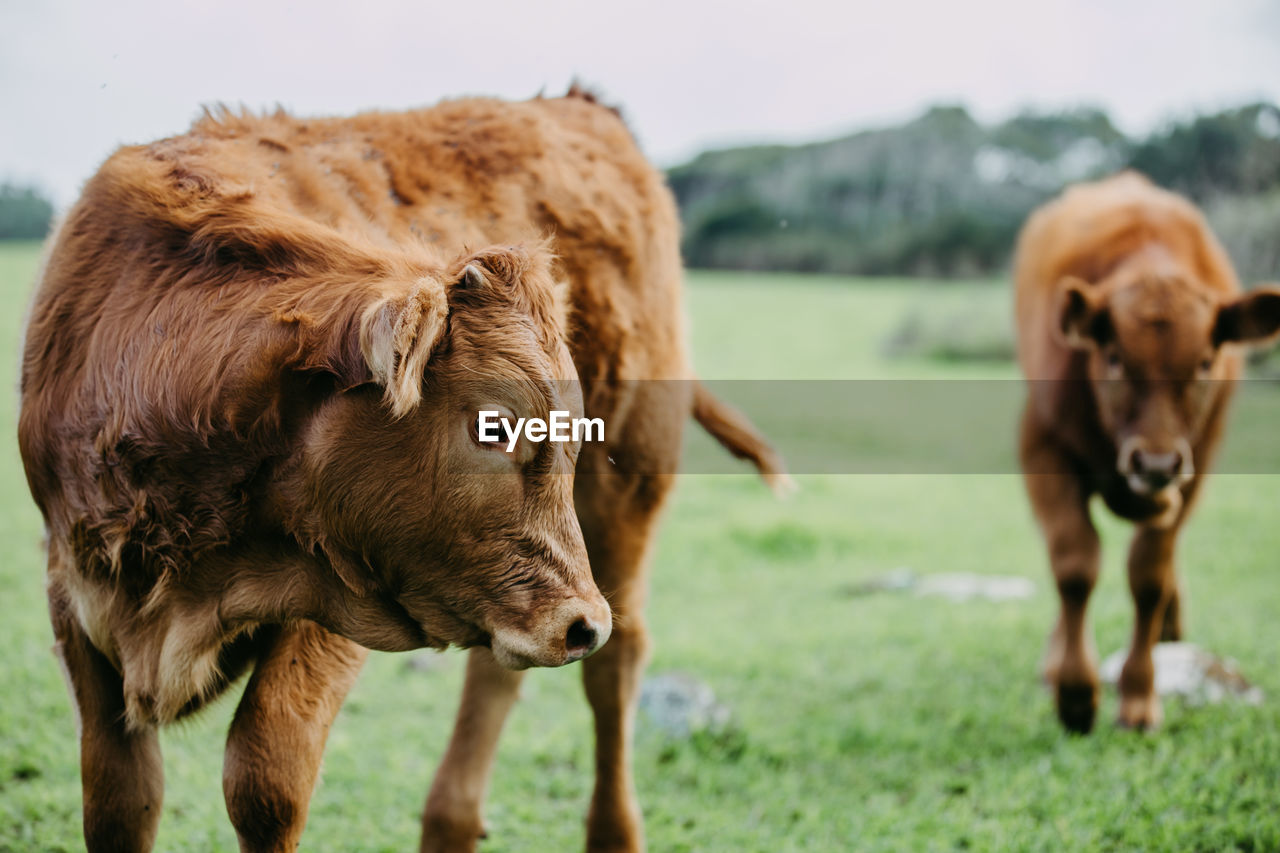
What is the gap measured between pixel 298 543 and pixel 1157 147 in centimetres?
1622

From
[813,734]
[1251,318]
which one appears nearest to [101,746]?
Answer: [813,734]

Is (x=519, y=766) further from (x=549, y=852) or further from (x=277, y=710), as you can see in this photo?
(x=277, y=710)

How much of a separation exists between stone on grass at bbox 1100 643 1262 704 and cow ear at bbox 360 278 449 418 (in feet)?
14.9

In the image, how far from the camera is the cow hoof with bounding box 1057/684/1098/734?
4.79 meters

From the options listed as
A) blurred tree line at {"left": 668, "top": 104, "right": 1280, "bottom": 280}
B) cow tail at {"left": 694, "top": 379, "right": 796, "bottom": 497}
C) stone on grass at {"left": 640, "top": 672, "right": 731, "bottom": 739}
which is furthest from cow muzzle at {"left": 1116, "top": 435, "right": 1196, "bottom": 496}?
blurred tree line at {"left": 668, "top": 104, "right": 1280, "bottom": 280}

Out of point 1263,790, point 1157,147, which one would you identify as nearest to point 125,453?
point 1263,790

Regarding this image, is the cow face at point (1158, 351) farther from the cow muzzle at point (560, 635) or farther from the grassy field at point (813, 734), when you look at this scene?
the cow muzzle at point (560, 635)

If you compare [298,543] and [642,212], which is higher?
[642,212]

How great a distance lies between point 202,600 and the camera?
230cm

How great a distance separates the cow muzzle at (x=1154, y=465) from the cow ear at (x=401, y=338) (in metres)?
3.63

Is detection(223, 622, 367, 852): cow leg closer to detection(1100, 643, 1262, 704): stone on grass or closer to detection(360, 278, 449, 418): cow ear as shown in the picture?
detection(360, 278, 449, 418): cow ear

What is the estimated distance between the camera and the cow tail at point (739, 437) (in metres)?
4.34

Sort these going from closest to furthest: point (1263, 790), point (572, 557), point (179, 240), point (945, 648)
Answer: point (572, 557) → point (179, 240) → point (1263, 790) → point (945, 648)

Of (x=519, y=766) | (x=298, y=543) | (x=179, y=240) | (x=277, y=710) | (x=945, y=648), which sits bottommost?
(x=945, y=648)
